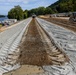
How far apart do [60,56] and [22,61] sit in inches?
83.2

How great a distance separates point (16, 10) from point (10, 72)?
170 metres

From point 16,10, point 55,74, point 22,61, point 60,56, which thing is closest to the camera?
point 55,74

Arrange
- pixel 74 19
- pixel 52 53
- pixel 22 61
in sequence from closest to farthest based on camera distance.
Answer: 1. pixel 22 61
2. pixel 52 53
3. pixel 74 19

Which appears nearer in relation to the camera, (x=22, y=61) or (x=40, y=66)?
(x=40, y=66)

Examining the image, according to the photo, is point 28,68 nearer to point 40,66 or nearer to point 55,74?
point 40,66

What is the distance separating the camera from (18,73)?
363 inches

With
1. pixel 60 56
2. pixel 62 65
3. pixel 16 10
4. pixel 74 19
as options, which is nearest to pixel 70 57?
pixel 60 56

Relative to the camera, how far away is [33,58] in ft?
39.5

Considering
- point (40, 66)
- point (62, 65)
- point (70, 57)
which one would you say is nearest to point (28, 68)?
point (40, 66)

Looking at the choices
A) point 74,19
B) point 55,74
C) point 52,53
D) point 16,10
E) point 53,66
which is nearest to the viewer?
point 55,74

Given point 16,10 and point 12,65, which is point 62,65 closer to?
point 12,65

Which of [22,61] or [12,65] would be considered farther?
[22,61]

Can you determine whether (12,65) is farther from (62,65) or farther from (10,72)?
(62,65)

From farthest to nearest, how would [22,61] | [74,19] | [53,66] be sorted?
[74,19] < [22,61] < [53,66]
